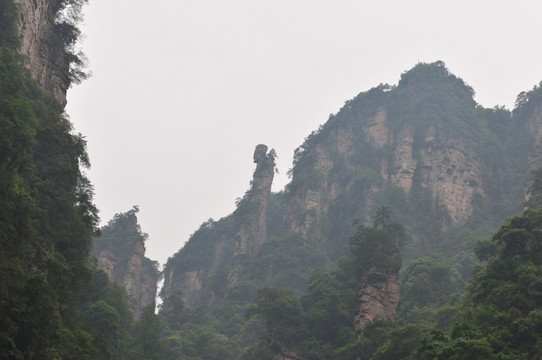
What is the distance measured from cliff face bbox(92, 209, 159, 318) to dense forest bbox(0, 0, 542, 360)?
0.26 metres

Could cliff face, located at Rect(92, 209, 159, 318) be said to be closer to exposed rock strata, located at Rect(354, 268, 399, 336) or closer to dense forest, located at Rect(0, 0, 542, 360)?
dense forest, located at Rect(0, 0, 542, 360)

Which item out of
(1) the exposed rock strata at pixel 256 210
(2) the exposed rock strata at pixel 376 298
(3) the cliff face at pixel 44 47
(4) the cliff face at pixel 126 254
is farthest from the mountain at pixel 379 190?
(3) the cliff face at pixel 44 47

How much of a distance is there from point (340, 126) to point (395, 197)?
2593cm

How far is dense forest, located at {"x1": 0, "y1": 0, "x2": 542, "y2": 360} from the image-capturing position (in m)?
24.8

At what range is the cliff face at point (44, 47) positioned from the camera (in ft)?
121

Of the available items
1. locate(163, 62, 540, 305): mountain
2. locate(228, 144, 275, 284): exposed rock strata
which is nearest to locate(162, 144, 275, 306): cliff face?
locate(228, 144, 275, 284): exposed rock strata

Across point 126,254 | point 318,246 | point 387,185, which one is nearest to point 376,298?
point 318,246

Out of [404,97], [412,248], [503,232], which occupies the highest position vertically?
[404,97]

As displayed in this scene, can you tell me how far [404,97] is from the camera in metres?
111

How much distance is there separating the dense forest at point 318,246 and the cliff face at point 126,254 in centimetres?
26

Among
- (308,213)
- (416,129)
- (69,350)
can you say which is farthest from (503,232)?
(416,129)

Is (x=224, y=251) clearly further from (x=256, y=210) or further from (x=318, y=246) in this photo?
(x=318, y=246)

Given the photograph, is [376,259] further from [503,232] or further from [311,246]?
[311,246]

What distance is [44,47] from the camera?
39938 millimetres
